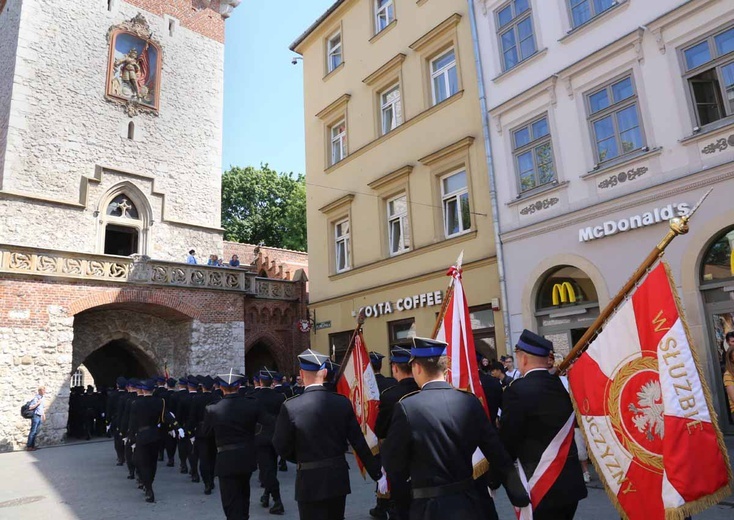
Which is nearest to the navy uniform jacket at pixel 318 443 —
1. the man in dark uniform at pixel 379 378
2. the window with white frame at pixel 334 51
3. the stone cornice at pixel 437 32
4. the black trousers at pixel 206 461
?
the man in dark uniform at pixel 379 378

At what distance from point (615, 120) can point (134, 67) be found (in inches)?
824

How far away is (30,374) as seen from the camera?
16.6 metres

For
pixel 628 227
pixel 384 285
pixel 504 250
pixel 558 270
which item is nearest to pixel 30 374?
pixel 384 285

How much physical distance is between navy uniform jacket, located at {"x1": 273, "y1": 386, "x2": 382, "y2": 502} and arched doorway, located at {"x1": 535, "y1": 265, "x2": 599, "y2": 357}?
25.9ft

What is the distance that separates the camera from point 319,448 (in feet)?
15.4

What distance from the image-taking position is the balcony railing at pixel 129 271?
16.7 m

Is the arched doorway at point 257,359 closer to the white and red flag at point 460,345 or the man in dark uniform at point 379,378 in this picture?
the man in dark uniform at point 379,378

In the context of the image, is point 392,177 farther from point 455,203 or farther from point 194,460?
point 194,460

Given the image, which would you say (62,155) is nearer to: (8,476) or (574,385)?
(8,476)

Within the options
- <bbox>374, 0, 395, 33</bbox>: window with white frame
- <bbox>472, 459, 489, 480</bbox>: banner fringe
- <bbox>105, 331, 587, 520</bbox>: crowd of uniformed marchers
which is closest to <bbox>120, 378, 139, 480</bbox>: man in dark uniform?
<bbox>105, 331, 587, 520</bbox>: crowd of uniformed marchers

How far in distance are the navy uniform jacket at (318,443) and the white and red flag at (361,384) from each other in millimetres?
2599

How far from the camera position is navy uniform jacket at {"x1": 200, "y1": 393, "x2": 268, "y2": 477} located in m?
6.19

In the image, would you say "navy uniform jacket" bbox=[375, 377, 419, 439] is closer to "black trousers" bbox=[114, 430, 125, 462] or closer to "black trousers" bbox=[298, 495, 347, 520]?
"black trousers" bbox=[298, 495, 347, 520]

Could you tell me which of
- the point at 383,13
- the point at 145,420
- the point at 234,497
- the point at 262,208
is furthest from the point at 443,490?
the point at 262,208
